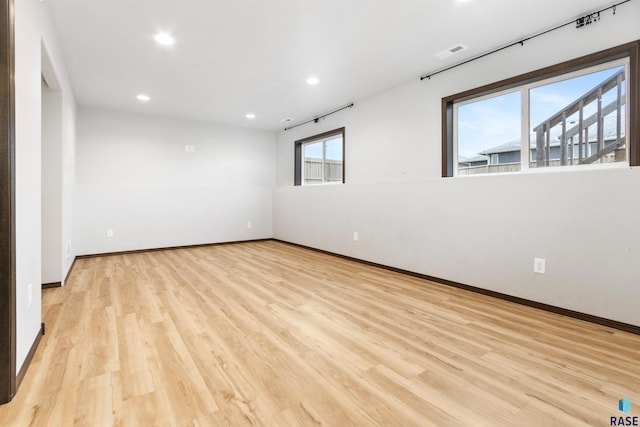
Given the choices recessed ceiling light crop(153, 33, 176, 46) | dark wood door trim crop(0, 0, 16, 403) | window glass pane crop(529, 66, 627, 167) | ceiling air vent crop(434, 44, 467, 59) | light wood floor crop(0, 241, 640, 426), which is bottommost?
light wood floor crop(0, 241, 640, 426)

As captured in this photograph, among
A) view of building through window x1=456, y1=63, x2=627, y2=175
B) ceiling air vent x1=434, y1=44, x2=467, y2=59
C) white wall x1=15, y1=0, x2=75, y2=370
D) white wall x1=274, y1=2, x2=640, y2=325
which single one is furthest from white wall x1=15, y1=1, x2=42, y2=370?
view of building through window x1=456, y1=63, x2=627, y2=175

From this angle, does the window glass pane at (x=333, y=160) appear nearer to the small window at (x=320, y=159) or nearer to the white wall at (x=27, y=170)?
the small window at (x=320, y=159)

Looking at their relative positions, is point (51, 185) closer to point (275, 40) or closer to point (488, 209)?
point (275, 40)

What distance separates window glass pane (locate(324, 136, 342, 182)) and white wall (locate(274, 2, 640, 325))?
0.43m

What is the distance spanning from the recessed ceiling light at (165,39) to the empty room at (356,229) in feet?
0.10

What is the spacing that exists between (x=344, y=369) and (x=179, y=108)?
16.1ft

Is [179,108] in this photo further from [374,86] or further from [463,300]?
[463,300]

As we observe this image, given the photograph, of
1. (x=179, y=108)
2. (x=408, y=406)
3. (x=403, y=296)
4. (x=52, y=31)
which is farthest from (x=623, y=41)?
(x=179, y=108)

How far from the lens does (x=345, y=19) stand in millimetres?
2572

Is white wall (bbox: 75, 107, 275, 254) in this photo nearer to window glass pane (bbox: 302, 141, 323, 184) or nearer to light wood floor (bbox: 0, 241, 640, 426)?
window glass pane (bbox: 302, 141, 323, 184)

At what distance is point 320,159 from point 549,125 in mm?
3717

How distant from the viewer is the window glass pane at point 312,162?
5.94 meters

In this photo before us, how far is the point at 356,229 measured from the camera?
4.57 metres

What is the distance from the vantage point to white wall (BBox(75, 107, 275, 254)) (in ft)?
16.5
